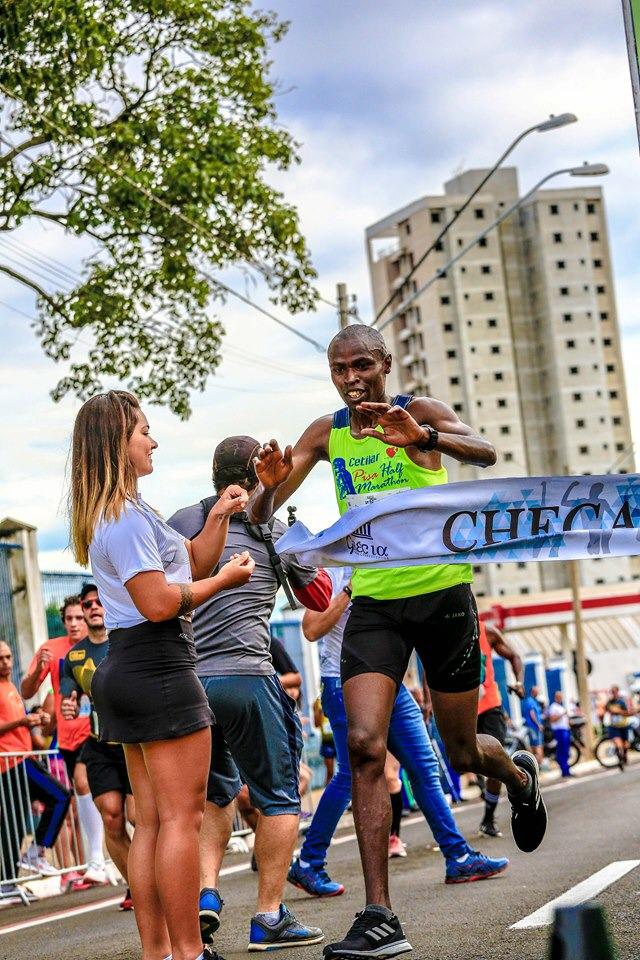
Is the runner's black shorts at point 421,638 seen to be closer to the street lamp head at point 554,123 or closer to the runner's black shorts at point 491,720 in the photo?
the runner's black shorts at point 491,720

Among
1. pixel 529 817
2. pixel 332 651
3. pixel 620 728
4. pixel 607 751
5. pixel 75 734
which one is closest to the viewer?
pixel 529 817

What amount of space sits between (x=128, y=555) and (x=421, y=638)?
1.48m

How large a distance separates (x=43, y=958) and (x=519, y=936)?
220 cm

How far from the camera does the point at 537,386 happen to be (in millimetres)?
116750

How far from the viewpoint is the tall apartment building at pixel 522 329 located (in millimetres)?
112312

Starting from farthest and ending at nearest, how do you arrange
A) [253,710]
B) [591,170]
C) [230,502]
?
[591,170] < [253,710] < [230,502]

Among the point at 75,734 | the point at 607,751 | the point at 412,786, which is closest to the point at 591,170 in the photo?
the point at 607,751

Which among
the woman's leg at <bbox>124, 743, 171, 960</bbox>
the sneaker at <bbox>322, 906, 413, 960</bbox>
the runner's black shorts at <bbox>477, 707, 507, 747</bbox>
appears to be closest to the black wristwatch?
the woman's leg at <bbox>124, 743, 171, 960</bbox>

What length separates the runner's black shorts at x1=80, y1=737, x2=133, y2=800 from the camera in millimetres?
8945

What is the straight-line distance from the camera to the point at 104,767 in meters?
8.99

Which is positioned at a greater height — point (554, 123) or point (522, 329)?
point (522, 329)

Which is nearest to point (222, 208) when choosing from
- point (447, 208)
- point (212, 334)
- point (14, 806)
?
point (212, 334)

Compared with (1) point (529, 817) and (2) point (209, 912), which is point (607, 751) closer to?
(1) point (529, 817)

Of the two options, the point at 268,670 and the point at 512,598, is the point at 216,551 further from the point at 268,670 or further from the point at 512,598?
the point at 512,598
